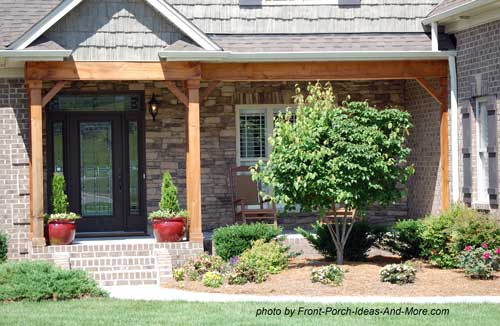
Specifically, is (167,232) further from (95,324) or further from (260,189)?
(95,324)

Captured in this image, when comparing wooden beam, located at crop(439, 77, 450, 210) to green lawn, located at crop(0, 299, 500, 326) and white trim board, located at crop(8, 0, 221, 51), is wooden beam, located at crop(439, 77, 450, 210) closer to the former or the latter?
white trim board, located at crop(8, 0, 221, 51)

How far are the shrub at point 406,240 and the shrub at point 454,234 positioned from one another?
129 mm

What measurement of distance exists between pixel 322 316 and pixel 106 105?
8.23 m

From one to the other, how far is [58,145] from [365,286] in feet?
23.3

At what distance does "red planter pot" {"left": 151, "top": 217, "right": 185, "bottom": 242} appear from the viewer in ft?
52.4

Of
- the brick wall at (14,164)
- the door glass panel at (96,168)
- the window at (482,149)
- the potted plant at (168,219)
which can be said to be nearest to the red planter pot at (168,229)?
the potted plant at (168,219)

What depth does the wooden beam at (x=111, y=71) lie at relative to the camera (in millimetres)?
15516

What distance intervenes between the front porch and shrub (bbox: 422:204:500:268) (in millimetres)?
2460

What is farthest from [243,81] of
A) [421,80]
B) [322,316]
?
[322,316]

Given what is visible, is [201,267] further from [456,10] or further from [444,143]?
[456,10]

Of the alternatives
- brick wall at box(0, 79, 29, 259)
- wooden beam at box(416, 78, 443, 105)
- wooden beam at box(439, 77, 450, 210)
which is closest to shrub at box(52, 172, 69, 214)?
brick wall at box(0, 79, 29, 259)

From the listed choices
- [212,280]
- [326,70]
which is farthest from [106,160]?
[212,280]

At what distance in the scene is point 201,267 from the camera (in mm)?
14562

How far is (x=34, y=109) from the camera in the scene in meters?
15.5
